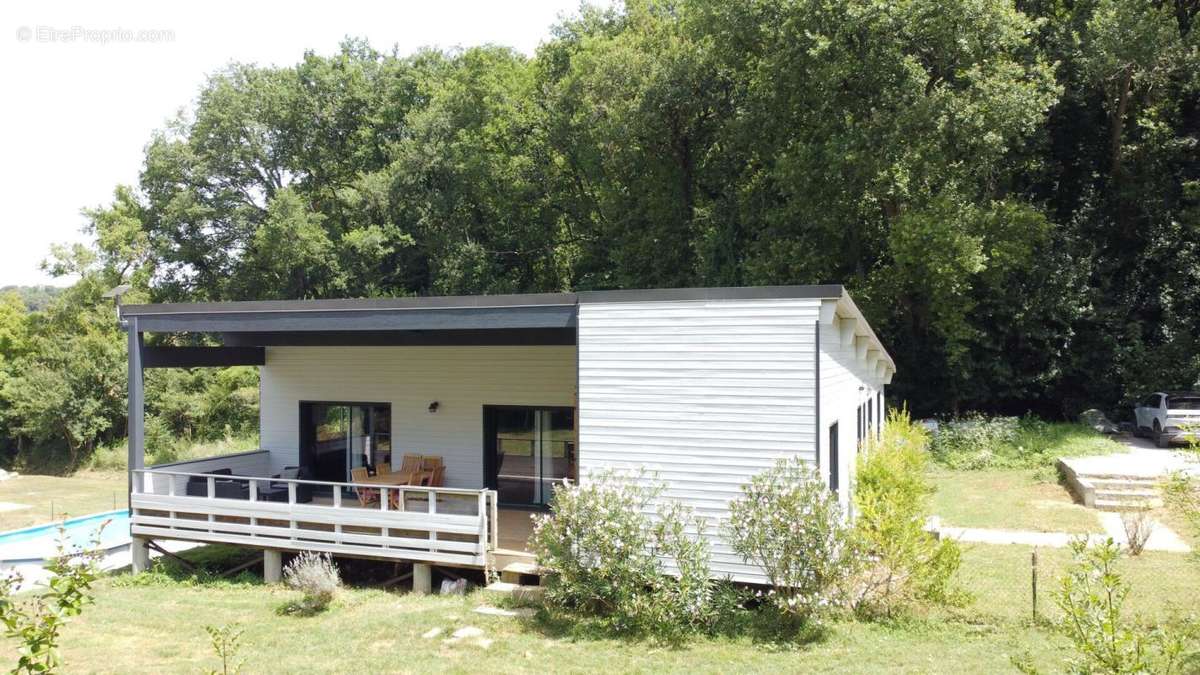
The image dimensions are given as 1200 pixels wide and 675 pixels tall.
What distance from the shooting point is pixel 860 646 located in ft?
24.8

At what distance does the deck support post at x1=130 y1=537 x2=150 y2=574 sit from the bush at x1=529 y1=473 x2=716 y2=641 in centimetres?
687

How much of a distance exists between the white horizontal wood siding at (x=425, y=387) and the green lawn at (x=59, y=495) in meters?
7.56

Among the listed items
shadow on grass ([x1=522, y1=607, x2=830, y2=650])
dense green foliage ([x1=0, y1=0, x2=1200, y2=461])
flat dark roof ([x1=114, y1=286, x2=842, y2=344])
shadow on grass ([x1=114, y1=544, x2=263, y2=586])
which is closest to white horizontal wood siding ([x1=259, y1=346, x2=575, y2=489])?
flat dark roof ([x1=114, y1=286, x2=842, y2=344])

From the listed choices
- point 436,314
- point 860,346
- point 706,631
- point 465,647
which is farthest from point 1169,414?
point 465,647

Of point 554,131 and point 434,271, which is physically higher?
point 554,131

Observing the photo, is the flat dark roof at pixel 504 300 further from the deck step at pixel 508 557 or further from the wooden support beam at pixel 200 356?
the deck step at pixel 508 557

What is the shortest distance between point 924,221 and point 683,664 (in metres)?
16.6

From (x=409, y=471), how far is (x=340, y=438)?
80.9 inches

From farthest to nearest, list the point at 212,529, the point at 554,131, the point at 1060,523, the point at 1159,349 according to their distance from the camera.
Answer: the point at 554,131
the point at 1159,349
the point at 1060,523
the point at 212,529

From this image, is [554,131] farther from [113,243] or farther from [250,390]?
[113,243]

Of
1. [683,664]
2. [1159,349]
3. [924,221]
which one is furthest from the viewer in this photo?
[1159,349]

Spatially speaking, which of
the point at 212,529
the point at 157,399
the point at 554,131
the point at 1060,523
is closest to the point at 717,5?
the point at 554,131

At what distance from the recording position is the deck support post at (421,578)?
10250mm

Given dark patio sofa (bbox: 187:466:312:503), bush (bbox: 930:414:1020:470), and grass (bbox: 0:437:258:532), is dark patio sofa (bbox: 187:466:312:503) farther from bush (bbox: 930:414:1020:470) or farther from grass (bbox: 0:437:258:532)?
bush (bbox: 930:414:1020:470)
